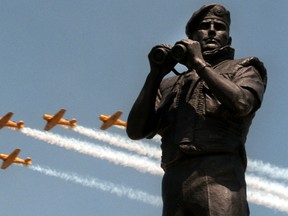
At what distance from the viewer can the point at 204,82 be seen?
9750mm

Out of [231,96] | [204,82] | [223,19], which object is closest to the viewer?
[231,96]

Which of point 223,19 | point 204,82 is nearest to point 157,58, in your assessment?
point 204,82

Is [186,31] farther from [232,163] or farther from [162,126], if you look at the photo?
[232,163]

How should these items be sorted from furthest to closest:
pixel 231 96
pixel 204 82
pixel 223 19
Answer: pixel 223 19 < pixel 204 82 < pixel 231 96

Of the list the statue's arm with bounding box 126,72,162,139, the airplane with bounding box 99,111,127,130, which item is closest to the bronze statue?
the statue's arm with bounding box 126,72,162,139

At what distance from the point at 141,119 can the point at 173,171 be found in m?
0.83

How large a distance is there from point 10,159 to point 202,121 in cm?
8977

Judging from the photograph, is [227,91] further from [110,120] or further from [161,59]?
[110,120]

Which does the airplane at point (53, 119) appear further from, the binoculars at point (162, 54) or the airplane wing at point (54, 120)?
the binoculars at point (162, 54)

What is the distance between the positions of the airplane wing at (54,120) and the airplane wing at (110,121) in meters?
4.94

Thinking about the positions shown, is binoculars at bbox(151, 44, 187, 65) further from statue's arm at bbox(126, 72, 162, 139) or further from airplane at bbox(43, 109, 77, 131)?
airplane at bbox(43, 109, 77, 131)

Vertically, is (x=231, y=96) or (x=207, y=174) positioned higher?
(x=231, y=96)

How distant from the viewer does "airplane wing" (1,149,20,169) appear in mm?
96000

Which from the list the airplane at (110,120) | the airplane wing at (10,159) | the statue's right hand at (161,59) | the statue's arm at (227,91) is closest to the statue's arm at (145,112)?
the statue's right hand at (161,59)
